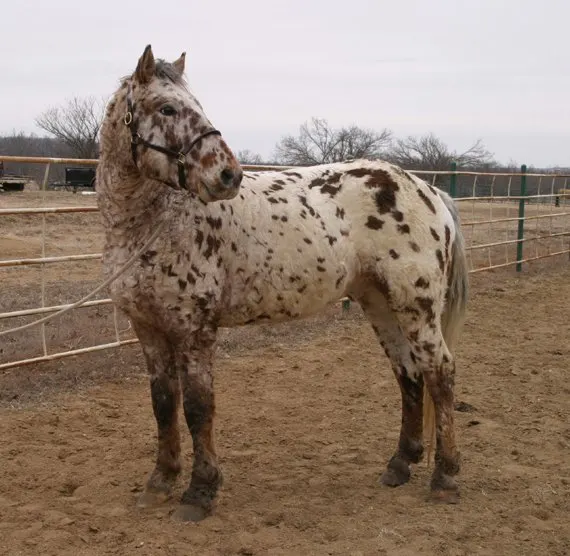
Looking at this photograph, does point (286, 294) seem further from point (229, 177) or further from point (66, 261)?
point (66, 261)

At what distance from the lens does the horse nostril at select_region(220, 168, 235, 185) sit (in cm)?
257

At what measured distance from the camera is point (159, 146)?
2721 mm

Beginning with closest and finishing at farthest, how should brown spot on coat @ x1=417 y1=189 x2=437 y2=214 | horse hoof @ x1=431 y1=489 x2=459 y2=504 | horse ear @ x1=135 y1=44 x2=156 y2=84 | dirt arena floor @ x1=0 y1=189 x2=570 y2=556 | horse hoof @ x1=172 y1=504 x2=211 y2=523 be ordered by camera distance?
horse ear @ x1=135 y1=44 x2=156 y2=84 < dirt arena floor @ x1=0 y1=189 x2=570 y2=556 < horse hoof @ x1=172 y1=504 x2=211 y2=523 < horse hoof @ x1=431 y1=489 x2=459 y2=504 < brown spot on coat @ x1=417 y1=189 x2=437 y2=214

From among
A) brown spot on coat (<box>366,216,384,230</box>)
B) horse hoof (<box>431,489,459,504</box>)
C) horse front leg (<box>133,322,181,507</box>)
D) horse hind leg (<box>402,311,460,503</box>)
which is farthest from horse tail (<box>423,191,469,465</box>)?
horse front leg (<box>133,322,181,507</box>)

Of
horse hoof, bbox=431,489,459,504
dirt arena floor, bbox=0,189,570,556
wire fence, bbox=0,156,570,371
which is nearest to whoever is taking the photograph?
dirt arena floor, bbox=0,189,570,556

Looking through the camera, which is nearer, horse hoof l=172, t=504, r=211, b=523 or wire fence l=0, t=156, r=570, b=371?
horse hoof l=172, t=504, r=211, b=523

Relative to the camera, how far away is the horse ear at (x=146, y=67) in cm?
270

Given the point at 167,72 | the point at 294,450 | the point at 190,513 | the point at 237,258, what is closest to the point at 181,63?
the point at 167,72

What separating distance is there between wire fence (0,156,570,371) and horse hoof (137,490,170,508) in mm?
1131

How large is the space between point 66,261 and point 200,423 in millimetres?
3331

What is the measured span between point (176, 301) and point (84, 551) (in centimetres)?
106

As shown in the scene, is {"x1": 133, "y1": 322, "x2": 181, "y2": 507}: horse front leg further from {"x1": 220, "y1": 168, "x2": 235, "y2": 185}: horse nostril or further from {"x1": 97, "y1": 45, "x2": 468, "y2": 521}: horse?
{"x1": 220, "y1": 168, "x2": 235, "y2": 185}: horse nostril

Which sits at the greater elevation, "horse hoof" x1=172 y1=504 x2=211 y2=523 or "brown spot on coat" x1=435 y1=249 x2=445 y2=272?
"brown spot on coat" x1=435 y1=249 x2=445 y2=272

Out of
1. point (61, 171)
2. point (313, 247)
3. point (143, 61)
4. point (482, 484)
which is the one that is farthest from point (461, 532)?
point (61, 171)
